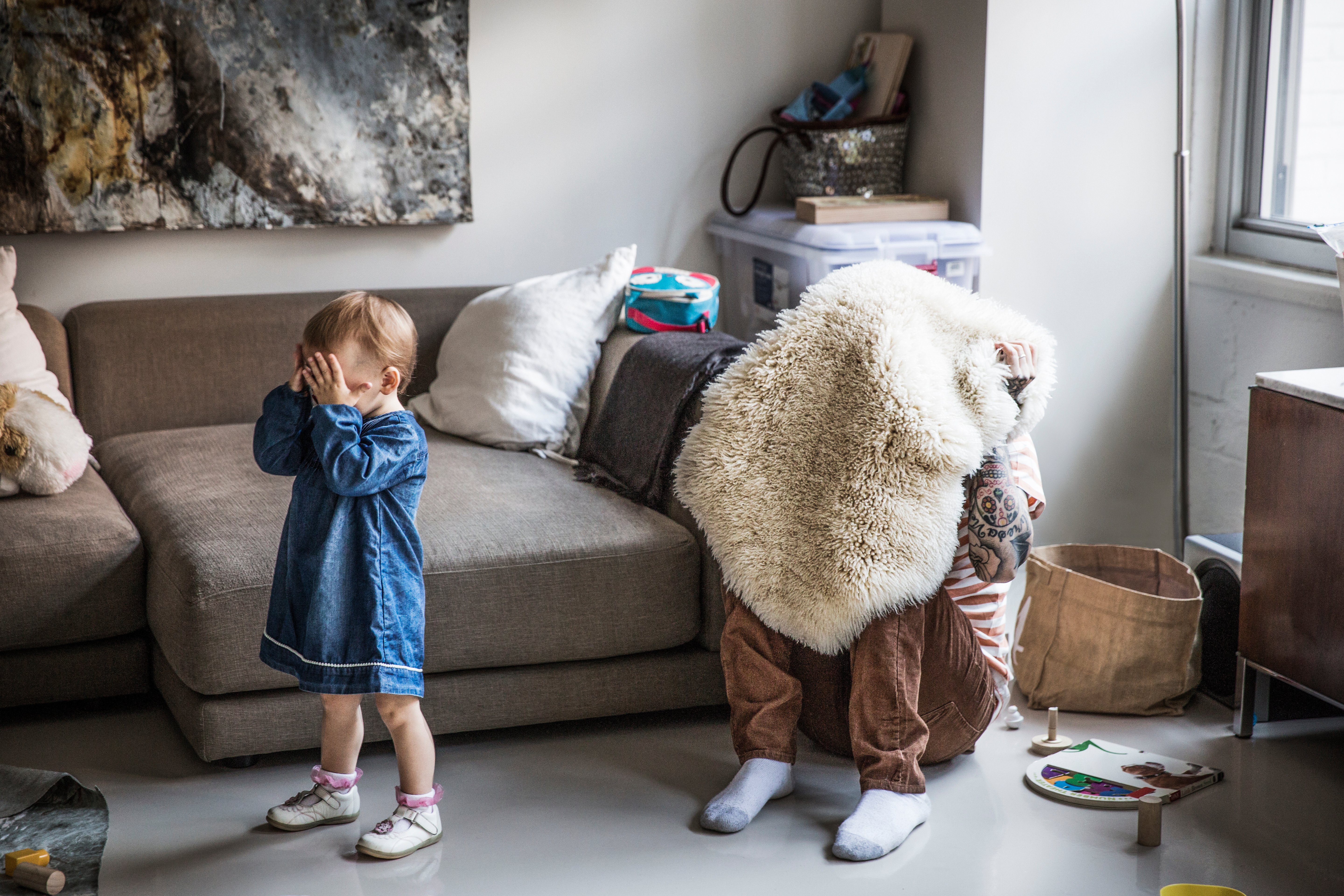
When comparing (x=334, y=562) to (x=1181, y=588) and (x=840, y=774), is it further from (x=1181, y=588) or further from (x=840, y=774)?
(x=1181, y=588)

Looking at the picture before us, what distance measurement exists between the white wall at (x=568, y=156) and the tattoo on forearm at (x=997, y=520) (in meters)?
1.61

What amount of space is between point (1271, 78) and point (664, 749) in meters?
2.07

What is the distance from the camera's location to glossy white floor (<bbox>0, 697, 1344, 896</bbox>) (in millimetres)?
1777

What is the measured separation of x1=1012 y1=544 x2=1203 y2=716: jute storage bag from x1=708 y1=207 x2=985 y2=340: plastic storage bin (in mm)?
837

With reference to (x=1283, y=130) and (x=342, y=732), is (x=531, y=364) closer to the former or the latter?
(x=342, y=732)

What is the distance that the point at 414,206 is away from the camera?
310 cm

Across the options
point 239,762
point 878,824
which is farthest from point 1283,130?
point 239,762

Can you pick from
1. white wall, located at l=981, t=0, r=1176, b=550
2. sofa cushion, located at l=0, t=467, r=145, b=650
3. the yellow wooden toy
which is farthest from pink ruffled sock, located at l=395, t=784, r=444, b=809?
white wall, located at l=981, t=0, r=1176, b=550

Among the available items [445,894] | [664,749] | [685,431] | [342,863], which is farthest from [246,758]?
[685,431]

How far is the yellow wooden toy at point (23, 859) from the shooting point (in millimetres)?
1730

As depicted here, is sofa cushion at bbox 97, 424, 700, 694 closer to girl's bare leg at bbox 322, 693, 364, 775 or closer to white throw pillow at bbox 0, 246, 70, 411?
girl's bare leg at bbox 322, 693, 364, 775

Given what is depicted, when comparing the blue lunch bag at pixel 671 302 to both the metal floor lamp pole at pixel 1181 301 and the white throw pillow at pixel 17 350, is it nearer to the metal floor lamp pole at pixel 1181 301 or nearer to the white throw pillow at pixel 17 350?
the metal floor lamp pole at pixel 1181 301

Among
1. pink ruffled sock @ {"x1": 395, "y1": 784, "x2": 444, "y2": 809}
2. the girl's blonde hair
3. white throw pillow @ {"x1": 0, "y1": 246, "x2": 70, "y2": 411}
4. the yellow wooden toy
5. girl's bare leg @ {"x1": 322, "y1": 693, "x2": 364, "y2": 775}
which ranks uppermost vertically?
the girl's blonde hair

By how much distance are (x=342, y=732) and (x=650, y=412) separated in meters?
0.91
